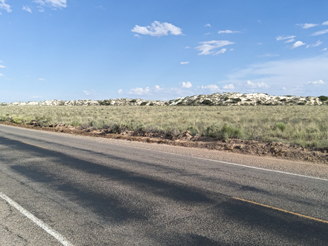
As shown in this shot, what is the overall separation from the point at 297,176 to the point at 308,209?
2766 mm

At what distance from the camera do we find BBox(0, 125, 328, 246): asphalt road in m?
4.32

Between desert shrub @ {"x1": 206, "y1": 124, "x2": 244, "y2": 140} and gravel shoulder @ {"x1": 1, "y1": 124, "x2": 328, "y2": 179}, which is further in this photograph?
desert shrub @ {"x1": 206, "y1": 124, "x2": 244, "y2": 140}

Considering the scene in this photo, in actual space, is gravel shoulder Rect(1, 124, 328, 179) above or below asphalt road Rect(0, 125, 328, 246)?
below

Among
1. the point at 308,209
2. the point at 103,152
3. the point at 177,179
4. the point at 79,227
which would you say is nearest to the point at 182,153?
the point at 103,152

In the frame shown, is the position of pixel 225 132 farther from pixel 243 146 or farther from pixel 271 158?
pixel 271 158

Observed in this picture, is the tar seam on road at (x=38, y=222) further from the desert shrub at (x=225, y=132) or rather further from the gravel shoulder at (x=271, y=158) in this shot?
the desert shrub at (x=225, y=132)

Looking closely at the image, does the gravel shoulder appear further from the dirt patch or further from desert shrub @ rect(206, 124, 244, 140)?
desert shrub @ rect(206, 124, 244, 140)

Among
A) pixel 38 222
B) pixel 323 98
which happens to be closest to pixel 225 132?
pixel 38 222

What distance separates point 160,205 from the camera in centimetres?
563

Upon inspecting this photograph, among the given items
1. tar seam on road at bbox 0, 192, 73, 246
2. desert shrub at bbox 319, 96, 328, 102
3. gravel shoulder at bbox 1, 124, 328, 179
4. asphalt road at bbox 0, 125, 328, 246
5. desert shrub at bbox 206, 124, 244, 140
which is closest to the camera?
tar seam on road at bbox 0, 192, 73, 246

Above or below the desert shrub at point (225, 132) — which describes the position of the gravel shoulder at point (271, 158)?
below

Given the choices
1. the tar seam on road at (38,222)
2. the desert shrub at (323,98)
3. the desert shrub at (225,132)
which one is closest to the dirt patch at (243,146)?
the desert shrub at (225,132)

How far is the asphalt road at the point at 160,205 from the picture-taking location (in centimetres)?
432

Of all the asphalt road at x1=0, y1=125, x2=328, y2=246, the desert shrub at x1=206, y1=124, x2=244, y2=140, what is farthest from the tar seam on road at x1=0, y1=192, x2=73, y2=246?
the desert shrub at x1=206, y1=124, x2=244, y2=140
